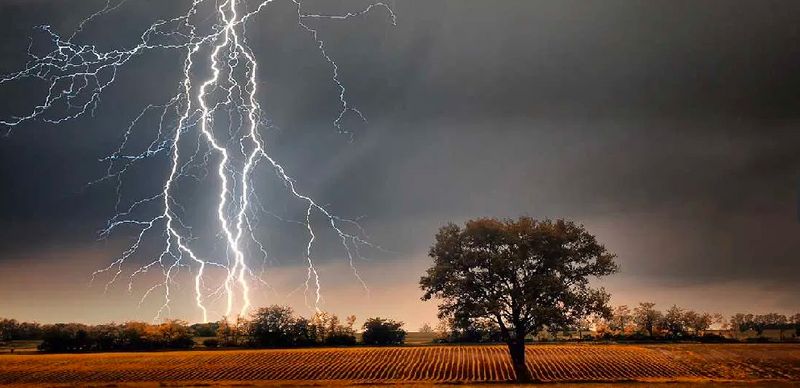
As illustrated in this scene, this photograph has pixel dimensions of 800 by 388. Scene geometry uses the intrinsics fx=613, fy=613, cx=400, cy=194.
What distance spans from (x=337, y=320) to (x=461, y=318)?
46418 mm

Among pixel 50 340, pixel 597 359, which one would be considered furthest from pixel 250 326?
pixel 597 359

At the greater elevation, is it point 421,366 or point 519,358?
point 519,358

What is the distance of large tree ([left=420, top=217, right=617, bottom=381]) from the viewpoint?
36.3 m

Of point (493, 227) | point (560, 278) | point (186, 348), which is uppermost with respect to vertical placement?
point (493, 227)

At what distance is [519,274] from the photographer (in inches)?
1460

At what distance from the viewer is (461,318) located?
36844mm

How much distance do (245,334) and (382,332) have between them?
1890cm

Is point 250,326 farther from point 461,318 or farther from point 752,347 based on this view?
point 752,347

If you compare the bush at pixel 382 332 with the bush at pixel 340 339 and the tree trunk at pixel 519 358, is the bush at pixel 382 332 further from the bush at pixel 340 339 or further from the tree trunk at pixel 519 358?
the tree trunk at pixel 519 358

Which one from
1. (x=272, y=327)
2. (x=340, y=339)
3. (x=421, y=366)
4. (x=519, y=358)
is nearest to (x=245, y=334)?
(x=272, y=327)

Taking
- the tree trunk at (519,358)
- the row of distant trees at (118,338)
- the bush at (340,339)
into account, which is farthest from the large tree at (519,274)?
the row of distant trees at (118,338)

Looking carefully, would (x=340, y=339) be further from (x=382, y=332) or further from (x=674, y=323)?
(x=674, y=323)

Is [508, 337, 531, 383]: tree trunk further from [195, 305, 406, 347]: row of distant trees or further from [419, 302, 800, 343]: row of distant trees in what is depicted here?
[195, 305, 406, 347]: row of distant trees

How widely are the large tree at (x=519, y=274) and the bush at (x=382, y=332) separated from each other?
40670 millimetres
